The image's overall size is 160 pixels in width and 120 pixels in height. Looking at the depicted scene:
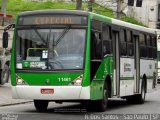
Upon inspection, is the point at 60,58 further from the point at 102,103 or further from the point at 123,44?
the point at 123,44

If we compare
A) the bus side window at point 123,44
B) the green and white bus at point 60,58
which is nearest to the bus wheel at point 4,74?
the bus side window at point 123,44

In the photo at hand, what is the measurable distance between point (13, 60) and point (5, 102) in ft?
14.6

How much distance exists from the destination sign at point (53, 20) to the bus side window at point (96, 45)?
0.55 meters

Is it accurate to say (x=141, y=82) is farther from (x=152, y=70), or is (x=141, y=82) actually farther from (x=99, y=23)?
(x=99, y=23)

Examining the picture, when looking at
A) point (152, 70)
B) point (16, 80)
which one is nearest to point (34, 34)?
point (16, 80)

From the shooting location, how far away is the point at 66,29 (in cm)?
1864

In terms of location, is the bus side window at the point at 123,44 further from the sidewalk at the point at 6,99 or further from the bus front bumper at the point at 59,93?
the sidewalk at the point at 6,99

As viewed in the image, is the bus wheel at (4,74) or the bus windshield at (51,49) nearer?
the bus windshield at (51,49)

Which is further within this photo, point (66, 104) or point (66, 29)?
point (66, 104)

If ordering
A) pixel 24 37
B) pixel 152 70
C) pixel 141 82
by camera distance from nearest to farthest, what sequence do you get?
pixel 24 37
pixel 141 82
pixel 152 70

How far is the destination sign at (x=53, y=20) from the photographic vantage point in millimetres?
18703

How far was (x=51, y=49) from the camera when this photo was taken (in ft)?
60.7

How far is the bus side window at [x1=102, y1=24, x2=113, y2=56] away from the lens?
65.6 ft

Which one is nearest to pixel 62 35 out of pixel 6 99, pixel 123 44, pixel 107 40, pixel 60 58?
pixel 60 58
